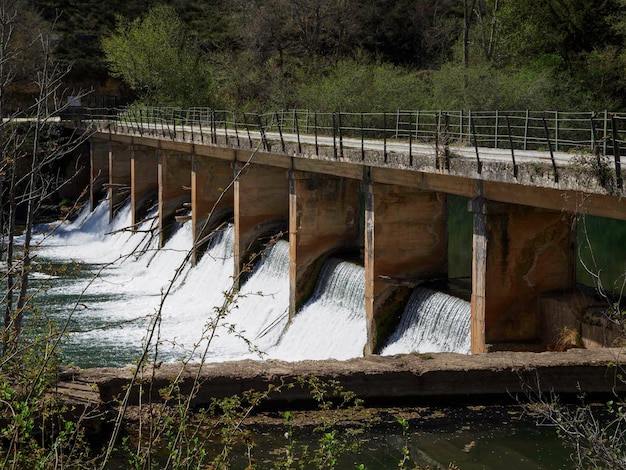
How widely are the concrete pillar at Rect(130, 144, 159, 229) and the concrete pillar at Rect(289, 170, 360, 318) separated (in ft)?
49.2

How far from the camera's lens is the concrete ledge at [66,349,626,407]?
13438mm

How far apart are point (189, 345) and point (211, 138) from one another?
8554 mm

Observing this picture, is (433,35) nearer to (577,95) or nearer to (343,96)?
(343,96)

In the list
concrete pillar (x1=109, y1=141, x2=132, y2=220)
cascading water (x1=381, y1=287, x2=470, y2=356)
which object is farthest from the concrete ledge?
concrete pillar (x1=109, y1=141, x2=132, y2=220)

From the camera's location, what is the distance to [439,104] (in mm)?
36750

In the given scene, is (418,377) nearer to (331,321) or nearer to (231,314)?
(331,321)

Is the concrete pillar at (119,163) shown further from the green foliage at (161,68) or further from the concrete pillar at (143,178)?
the green foliage at (161,68)

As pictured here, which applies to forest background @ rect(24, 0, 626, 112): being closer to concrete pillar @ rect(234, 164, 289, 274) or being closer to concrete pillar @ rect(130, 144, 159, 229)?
concrete pillar @ rect(130, 144, 159, 229)

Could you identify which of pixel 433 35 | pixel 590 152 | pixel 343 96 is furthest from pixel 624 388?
pixel 433 35

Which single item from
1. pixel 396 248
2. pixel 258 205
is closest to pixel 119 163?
pixel 258 205

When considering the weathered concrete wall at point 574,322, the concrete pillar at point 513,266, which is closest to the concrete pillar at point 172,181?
the concrete pillar at point 513,266

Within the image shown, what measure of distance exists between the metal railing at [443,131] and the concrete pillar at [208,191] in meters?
1.02

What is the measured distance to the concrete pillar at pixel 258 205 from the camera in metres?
28.8

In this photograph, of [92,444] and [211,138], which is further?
[211,138]
